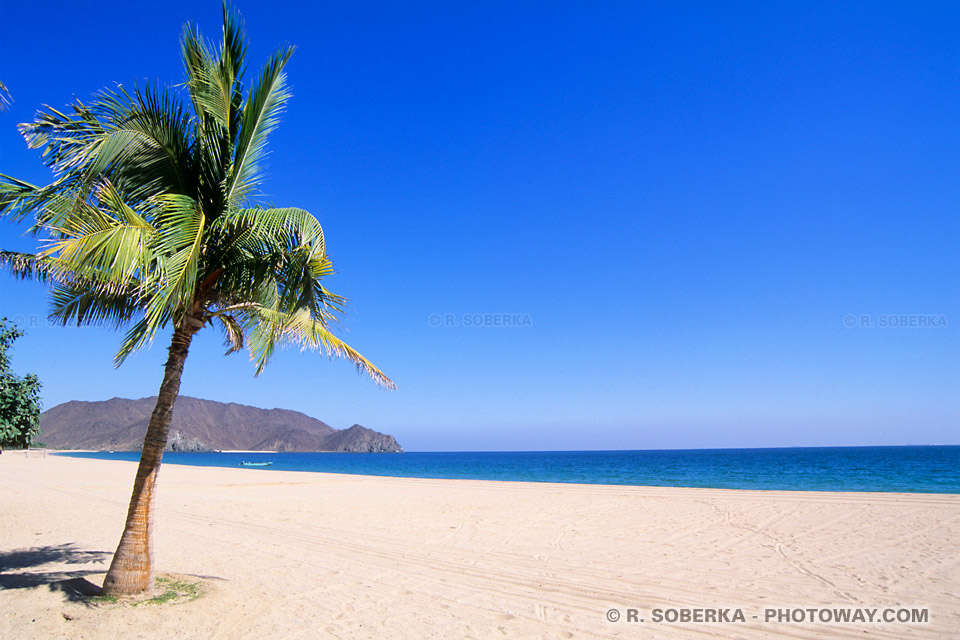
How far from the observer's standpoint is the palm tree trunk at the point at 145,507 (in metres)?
5.46

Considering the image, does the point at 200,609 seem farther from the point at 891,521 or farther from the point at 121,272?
the point at 891,521

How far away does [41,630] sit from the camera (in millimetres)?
4770

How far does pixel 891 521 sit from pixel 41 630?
1508cm

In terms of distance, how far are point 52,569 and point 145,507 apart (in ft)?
9.58

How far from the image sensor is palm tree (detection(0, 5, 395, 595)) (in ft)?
16.0

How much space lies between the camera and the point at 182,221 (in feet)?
16.2

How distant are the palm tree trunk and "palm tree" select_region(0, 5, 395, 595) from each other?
0.04ft

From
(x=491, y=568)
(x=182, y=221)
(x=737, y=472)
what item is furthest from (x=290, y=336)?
(x=737, y=472)

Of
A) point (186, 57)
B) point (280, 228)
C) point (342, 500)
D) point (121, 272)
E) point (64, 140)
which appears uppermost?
point (186, 57)

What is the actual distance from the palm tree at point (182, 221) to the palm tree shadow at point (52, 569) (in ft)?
2.25

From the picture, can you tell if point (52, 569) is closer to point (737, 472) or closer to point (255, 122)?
point (255, 122)

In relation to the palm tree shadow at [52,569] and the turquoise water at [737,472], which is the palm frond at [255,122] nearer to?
the palm tree shadow at [52,569]

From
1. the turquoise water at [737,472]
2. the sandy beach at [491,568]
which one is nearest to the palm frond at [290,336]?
the sandy beach at [491,568]

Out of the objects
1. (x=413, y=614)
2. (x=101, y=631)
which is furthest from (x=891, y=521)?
(x=101, y=631)
